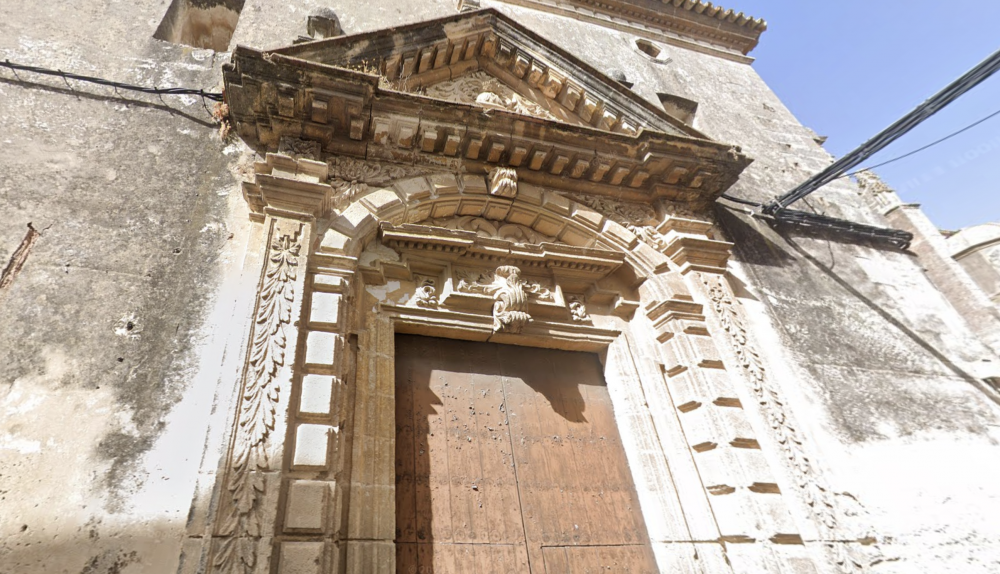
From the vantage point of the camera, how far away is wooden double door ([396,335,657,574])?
11.9ft

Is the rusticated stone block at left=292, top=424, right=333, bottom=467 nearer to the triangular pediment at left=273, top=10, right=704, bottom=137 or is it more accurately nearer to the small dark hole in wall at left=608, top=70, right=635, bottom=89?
the triangular pediment at left=273, top=10, right=704, bottom=137

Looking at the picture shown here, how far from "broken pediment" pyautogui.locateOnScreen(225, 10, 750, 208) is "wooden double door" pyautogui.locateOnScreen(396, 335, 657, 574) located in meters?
1.91

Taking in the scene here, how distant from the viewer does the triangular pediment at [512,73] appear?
554 cm

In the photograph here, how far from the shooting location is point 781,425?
4.29 meters

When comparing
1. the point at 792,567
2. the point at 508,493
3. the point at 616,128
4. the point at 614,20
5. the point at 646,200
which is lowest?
the point at 792,567

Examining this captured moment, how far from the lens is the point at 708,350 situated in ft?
15.1

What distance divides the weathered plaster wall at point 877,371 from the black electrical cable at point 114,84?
5.50 metres

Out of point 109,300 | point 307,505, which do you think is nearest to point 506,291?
point 307,505

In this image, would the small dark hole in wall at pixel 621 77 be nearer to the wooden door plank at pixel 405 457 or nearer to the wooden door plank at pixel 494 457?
the wooden door plank at pixel 494 457

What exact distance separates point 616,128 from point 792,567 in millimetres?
4385

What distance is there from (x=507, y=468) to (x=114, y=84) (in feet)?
15.8

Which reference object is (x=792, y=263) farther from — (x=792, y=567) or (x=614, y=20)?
(x=614, y=20)

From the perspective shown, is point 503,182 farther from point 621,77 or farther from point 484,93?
point 621,77

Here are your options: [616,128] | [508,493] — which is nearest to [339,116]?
[616,128]
